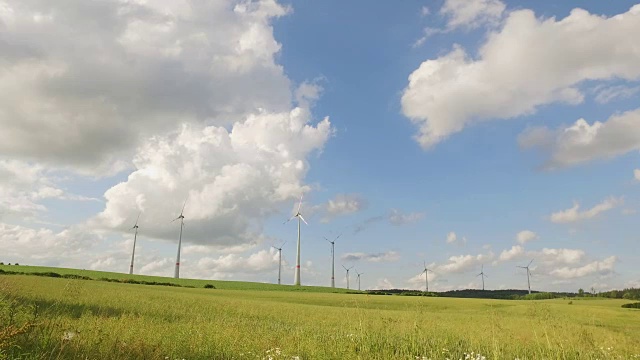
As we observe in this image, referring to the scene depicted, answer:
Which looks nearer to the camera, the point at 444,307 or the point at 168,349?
the point at 168,349

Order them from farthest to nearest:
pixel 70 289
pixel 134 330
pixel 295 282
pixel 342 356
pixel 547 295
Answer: pixel 295 282
pixel 547 295
pixel 134 330
pixel 342 356
pixel 70 289

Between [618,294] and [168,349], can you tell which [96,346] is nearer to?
[168,349]

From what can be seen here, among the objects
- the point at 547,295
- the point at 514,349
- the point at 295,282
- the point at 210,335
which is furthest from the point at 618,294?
the point at 210,335

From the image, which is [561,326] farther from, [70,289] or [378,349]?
[70,289]

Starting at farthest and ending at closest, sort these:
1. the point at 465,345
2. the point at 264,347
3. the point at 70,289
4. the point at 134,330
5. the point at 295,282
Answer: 1. the point at 295,282
2. the point at 465,345
3. the point at 134,330
4. the point at 264,347
5. the point at 70,289

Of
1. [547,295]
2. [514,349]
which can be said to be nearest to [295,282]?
[547,295]

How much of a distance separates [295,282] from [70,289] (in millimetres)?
144377

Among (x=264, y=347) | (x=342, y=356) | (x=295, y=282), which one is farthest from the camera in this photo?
(x=295, y=282)

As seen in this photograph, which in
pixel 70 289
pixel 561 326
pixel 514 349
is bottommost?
pixel 514 349

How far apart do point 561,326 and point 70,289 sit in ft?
A: 46.9

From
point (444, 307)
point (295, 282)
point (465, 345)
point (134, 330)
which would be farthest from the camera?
point (295, 282)

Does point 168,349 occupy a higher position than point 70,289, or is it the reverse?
point 70,289

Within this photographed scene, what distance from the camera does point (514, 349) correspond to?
689 inches

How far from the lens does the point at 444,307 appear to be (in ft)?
196
